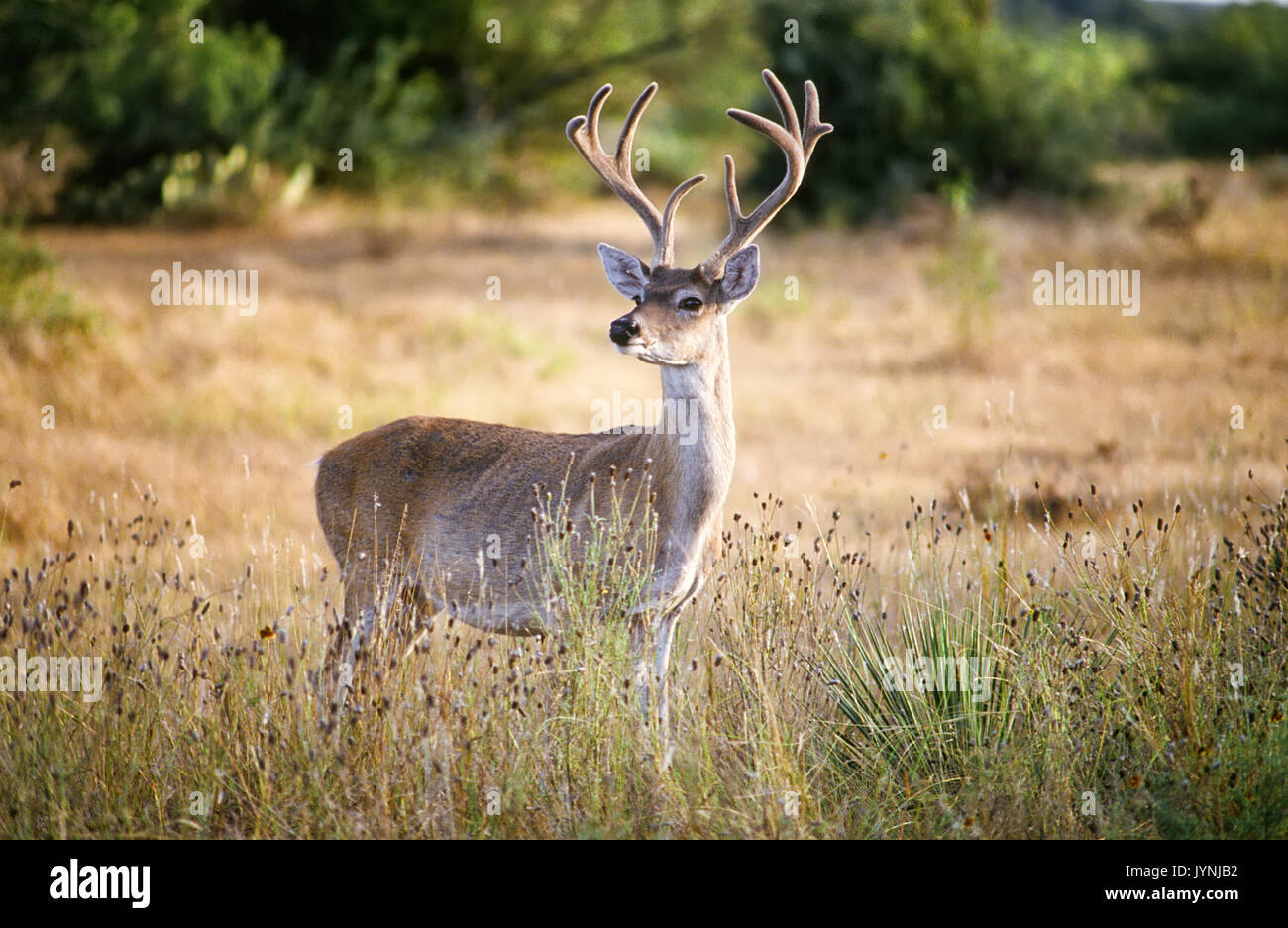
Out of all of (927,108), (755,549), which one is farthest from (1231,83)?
(755,549)

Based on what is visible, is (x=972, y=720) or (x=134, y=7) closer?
(x=972, y=720)

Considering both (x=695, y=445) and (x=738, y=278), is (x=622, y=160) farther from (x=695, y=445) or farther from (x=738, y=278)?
(x=695, y=445)

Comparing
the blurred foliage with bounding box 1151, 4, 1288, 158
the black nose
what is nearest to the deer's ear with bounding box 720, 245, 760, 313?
the black nose

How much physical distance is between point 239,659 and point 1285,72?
2646 cm

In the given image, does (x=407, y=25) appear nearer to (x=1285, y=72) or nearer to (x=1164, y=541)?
(x=1285, y=72)

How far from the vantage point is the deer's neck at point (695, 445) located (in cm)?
544

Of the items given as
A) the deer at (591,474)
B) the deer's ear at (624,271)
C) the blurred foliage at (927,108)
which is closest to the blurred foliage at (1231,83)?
the blurred foliage at (927,108)

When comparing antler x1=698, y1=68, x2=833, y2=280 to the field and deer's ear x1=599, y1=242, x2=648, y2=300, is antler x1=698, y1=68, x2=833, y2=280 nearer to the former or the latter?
deer's ear x1=599, y1=242, x2=648, y2=300

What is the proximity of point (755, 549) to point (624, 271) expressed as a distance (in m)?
1.49

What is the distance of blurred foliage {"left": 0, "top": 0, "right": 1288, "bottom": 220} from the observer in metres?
19.6

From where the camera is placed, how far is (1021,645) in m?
4.81

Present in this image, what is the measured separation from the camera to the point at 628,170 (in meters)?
6.13

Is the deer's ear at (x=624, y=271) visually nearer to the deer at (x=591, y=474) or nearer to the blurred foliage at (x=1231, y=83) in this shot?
the deer at (x=591, y=474)

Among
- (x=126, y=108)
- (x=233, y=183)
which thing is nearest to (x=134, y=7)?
(x=126, y=108)
